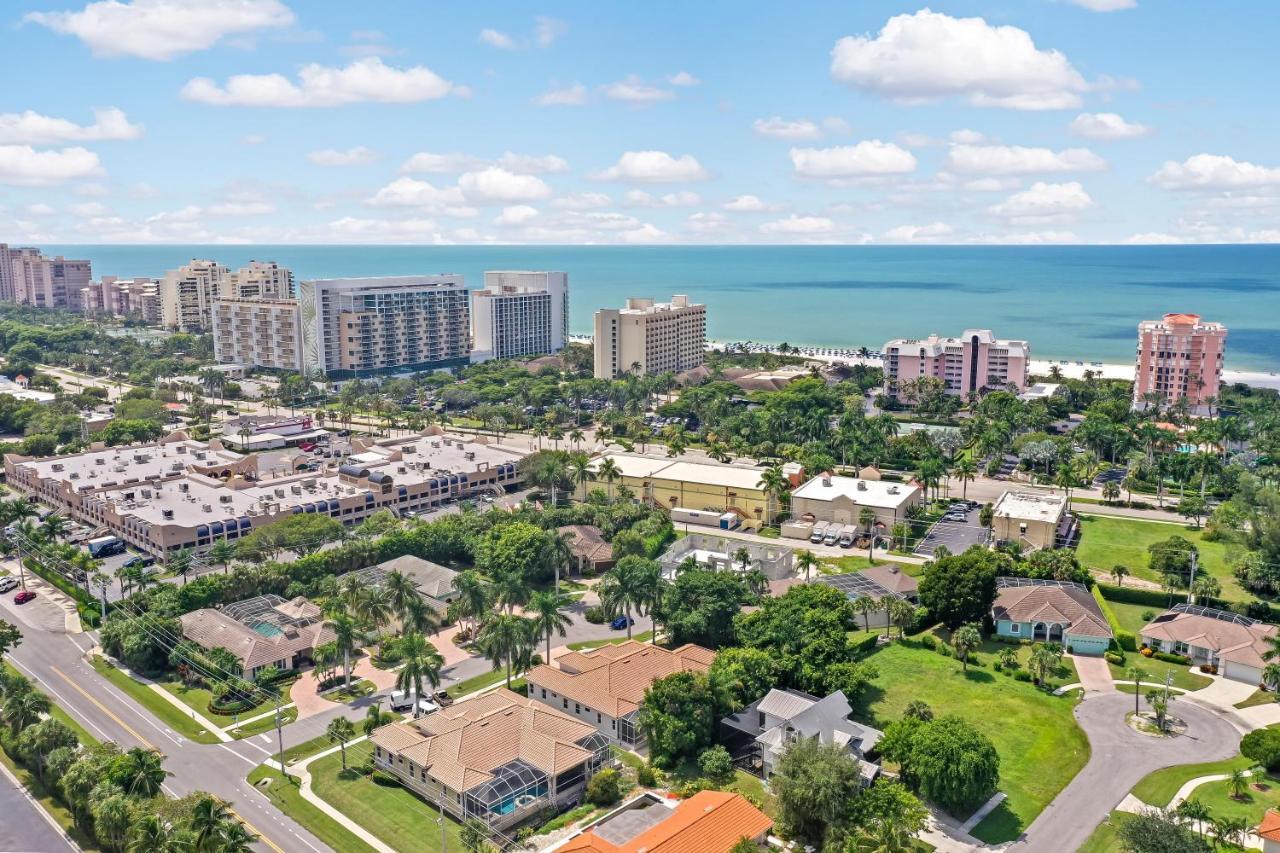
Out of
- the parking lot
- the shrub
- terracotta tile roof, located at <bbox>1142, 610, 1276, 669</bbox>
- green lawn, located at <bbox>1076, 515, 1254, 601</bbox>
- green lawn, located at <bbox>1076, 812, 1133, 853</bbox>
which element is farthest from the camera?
the parking lot

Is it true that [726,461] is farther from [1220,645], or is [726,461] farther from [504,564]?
[1220,645]

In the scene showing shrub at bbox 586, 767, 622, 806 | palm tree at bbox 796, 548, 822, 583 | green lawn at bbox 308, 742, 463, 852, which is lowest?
green lawn at bbox 308, 742, 463, 852

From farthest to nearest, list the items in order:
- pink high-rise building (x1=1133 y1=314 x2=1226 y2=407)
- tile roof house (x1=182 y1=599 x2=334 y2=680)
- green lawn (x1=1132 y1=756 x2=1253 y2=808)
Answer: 1. pink high-rise building (x1=1133 y1=314 x2=1226 y2=407)
2. tile roof house (x1=182 y1=599 x2=334 y2=680)
3. green lawn (x1=1132 y1=756 x2=1253 y2=808)

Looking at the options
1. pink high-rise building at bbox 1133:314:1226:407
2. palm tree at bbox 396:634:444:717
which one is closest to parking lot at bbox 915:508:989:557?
palm tree at bbox 396:634:444:717

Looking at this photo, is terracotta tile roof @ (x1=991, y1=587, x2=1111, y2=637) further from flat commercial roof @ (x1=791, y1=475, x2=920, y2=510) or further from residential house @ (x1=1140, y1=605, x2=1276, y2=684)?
flat commercial roof @ (x1=791, y1=475, x2=920, y2=510)

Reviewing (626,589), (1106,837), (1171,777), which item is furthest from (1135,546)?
(626,589)

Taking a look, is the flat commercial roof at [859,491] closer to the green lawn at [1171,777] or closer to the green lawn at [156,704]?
the green lawn at [1171,777]
